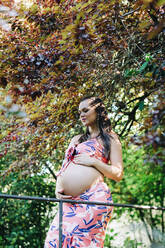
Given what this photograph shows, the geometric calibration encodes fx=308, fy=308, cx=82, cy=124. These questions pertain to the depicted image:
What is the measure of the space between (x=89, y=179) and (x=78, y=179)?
8 cm

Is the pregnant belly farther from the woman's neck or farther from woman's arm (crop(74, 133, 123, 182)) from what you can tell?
the woman's neck

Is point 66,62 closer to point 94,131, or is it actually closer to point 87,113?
point 87,113

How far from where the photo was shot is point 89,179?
7.54ft

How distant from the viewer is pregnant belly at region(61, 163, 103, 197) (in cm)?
229

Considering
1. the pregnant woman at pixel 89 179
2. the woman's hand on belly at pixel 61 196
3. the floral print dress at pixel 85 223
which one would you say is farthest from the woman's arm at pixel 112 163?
the woman's hand on belly at pixel 61 196

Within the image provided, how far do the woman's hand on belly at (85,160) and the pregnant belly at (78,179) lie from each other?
32mm

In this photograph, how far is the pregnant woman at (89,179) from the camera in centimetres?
211

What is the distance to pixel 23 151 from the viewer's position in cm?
→ 445

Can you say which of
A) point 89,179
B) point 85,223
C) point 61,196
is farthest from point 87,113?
point 85,223

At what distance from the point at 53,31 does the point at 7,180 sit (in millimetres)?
3221

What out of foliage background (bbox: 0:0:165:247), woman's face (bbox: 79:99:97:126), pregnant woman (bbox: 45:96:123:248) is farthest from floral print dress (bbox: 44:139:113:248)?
woman's face (bbox: 79:99:97:126)

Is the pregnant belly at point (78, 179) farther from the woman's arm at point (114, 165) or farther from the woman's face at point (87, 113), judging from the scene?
the woman's face at point (87, 113)

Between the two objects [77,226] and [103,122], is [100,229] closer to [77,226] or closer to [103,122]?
[77,226]

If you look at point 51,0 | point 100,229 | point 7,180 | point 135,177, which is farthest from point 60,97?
point 135,177
